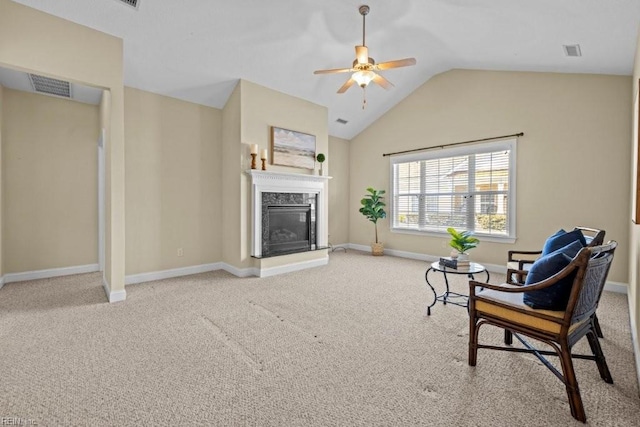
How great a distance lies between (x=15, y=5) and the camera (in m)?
2.91

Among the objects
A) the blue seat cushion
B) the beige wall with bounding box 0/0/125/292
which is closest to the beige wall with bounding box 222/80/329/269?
the beige wall with bounding box 0/0/125/292

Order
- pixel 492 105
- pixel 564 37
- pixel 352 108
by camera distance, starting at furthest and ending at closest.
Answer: pixel 352 108, pixel 492 105, pixel 564 37

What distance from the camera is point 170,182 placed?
4.71m

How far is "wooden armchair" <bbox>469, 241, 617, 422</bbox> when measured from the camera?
1692 millimetres

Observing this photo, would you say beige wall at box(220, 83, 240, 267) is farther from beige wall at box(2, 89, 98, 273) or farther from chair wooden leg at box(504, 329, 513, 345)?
chair wooden leg at box(504, 329, 513, 345)

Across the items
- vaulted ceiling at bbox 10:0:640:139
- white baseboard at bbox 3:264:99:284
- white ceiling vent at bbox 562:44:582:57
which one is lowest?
white baseboard at bbox 3:264:99:284

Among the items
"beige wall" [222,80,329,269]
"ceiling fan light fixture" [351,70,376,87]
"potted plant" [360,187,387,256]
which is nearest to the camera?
"ceiling fan light fixture" [351,70,376,87]

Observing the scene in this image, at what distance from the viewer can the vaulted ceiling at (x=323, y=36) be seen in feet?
10.3

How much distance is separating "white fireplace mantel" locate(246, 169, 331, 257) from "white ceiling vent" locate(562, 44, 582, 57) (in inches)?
147

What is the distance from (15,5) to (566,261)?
511 cm

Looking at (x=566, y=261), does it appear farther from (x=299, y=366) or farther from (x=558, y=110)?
(x=558, y=110)

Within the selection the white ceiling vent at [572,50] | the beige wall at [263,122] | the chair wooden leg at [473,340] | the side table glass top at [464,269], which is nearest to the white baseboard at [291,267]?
the beige wall at [263,122]

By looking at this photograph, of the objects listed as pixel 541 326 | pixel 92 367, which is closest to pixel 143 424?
pixel 92 367

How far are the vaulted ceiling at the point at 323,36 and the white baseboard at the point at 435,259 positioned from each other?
9.05 ft
